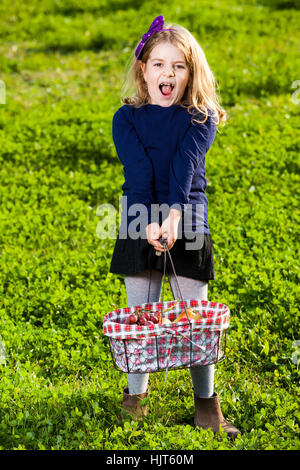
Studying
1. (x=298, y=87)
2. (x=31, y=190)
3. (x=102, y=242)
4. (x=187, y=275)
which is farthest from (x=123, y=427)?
(x=298, y=87)

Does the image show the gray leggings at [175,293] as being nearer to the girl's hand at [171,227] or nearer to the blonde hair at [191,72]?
the girl's hand at [171,227]

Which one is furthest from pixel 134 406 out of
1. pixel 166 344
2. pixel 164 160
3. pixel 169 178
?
pixel 164 160

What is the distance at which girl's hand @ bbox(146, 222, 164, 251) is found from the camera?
3.47 metres

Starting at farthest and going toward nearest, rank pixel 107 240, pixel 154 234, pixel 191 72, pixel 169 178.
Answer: pixel 107 240 < pixel 191 72 < pixel 169 178 < pixel 154 234

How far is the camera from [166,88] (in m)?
3.64

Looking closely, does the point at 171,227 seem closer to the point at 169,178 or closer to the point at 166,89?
the point at 169,178

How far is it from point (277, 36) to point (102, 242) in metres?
7.85

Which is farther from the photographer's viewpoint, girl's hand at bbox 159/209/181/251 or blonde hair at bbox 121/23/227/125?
blonde hair at bbox 121/23/227/125

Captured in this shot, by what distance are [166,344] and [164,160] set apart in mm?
1081

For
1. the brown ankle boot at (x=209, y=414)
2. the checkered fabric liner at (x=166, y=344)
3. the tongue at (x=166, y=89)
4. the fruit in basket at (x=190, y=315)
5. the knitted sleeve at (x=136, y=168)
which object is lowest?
the brown ankle boot at (x=209, y=414)

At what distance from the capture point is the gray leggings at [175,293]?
371 centimetres

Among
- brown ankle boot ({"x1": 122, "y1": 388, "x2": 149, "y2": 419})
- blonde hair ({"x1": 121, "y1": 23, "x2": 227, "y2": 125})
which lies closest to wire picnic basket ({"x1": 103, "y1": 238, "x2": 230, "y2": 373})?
brown ankle boot ({"x1": 122, "y1": 388, "x2": 149, "y2": 419})

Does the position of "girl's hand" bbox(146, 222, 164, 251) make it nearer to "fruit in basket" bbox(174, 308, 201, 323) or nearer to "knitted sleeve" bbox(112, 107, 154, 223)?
"knitted sleeve" bbox(112, 107, 154, 223)

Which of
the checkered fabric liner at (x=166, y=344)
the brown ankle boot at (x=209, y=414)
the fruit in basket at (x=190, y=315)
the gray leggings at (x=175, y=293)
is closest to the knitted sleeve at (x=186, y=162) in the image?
the gray leggings at (x=175, y=293)
